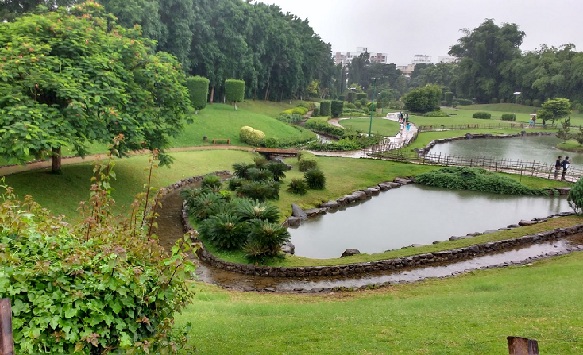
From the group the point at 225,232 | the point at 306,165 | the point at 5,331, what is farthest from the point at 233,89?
the point at 5,331

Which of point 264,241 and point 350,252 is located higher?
point 264,241

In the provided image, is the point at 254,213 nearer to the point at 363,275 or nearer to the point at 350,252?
the point at 350,252

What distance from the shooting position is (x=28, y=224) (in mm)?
4879

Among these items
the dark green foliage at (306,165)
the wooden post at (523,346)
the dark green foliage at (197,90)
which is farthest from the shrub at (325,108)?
the wooden post at (523,346)

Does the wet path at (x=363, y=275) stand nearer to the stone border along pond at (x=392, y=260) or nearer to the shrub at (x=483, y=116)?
the stone border along pond at (x=392, y=260)

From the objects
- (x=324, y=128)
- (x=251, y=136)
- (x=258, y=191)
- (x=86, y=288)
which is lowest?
(x=258, y=191)

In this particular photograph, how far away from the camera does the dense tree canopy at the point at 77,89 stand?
15.2 m

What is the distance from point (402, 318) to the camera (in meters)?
9.00

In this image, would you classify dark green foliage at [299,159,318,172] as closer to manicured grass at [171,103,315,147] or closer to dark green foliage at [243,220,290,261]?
manicured grass at [171,103,315,147]

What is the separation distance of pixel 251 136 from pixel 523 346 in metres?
35.3

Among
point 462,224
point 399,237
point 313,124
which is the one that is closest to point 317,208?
point 399,237

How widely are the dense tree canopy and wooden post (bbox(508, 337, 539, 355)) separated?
Answer: 12465 millimetres

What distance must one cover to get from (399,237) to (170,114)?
39.2 feet

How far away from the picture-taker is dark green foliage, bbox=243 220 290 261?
605 inches
